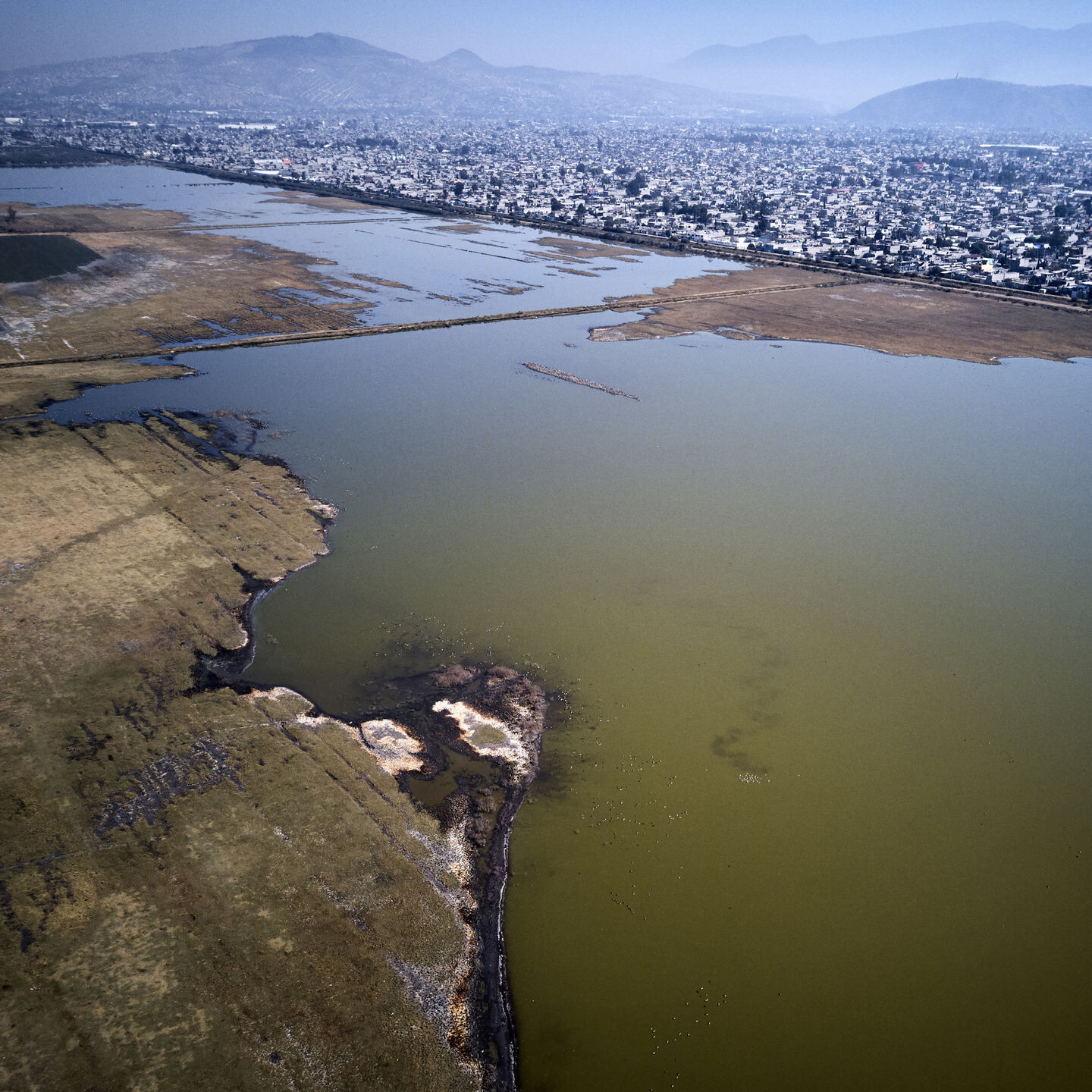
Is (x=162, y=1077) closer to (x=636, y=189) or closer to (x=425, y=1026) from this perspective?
(x=425, y=1026)

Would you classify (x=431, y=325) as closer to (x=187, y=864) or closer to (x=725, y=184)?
(x=187, y=864)

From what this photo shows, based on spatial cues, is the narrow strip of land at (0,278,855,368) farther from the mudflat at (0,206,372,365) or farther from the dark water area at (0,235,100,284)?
the dark water area at (0,235,100,284)

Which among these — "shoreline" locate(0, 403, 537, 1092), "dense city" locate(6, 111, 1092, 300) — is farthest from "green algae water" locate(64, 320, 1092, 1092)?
"dense city" locate(6, 111, 1092, 300)

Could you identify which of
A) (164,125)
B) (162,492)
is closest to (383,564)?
(162,492)

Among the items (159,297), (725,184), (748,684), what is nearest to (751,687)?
(748,684)

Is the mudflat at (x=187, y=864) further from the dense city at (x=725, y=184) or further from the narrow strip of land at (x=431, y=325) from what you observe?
the dense city at (x=725, y=184)

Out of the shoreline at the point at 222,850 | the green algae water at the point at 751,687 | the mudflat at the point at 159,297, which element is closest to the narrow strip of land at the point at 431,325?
the mudflat at the point at 159,297
